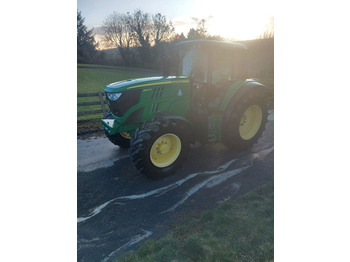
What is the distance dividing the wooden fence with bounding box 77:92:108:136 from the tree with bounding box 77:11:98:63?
60.3 inches

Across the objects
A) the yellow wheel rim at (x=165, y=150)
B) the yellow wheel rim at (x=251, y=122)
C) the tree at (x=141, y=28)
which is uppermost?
the tree at (x=141, y=28)

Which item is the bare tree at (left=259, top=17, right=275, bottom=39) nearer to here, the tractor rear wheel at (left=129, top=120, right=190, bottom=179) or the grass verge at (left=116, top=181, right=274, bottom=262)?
the tractor rear wheel at (left=129, top=120, right=190, bottom=179)

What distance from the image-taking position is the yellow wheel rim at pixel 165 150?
2236 millimetres

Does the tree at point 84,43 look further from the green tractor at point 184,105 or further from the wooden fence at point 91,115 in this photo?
the wooden fence at point 91,115

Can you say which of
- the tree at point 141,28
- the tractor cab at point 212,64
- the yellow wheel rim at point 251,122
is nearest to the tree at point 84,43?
the tree at point 141,28

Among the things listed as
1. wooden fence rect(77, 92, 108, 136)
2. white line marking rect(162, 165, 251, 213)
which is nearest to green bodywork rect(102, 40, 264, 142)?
white line marking rect(162, 165, 251, 213)

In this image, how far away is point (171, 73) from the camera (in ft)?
7.84

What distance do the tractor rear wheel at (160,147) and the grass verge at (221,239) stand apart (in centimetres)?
70

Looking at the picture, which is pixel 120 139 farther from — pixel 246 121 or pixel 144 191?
pixel 246 121

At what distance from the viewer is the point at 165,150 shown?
90.7 inches

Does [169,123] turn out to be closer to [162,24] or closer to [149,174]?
[149,174]

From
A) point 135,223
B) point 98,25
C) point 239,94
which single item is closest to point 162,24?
point 98,25

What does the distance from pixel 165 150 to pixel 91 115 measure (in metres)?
1.90

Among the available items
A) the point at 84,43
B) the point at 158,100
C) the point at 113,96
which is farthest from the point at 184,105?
the point at 84,43
